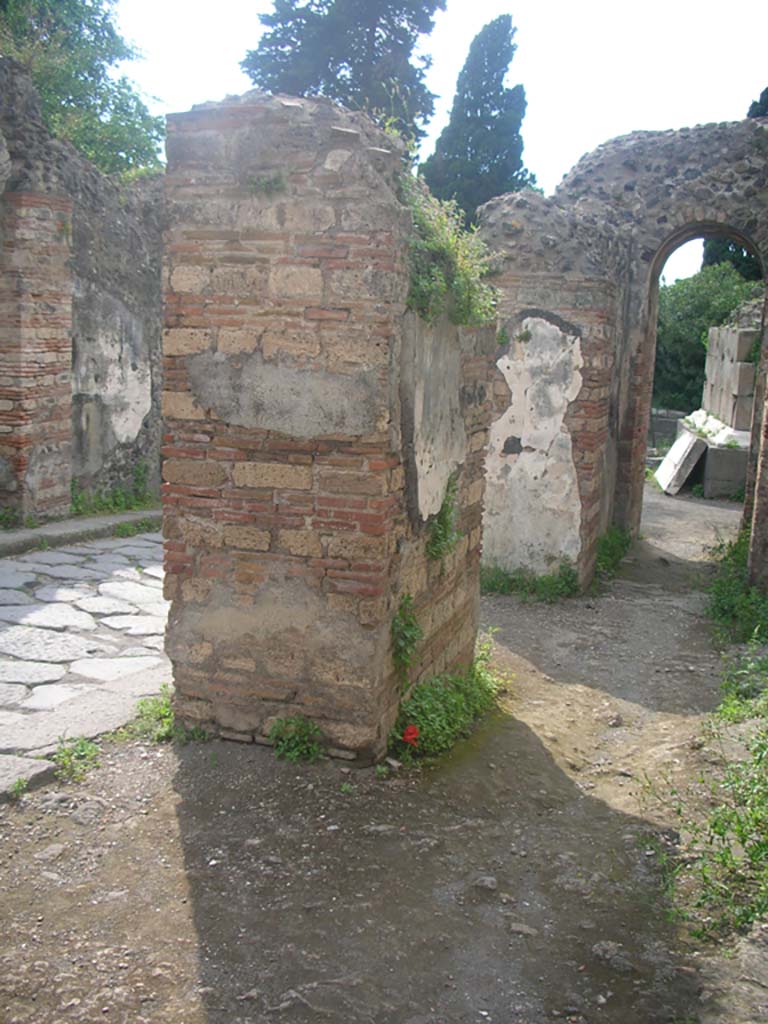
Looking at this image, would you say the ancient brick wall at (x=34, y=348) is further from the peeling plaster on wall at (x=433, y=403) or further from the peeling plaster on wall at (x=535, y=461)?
the peeling plaster on wall at (x=433, y=403)

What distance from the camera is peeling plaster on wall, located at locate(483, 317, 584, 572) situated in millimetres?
8219

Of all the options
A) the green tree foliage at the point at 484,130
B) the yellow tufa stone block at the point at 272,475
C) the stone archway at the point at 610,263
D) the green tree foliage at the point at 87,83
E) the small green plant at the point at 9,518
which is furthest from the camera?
the green tree foliage at the point at 484,130

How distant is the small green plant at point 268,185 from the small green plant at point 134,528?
234 inches

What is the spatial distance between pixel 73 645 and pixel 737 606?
195 inches

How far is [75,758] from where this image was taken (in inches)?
173

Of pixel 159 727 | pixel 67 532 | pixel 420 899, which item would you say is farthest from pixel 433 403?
pixel 67 532

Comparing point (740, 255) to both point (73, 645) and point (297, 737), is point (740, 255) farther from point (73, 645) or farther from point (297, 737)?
point (297, 737)

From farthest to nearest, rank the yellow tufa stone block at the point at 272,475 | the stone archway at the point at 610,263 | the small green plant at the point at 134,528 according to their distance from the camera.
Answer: the small green plant at the point at 134,528
the stone archway at the point at 610,263
the yellow tufa stone block at the point at 272,475

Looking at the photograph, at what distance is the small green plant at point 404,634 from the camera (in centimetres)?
443

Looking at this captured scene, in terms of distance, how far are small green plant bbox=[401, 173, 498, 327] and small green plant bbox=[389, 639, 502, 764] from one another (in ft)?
5.94

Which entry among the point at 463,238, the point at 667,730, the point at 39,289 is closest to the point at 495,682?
the point at 667,730

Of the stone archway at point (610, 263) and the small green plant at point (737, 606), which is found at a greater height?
the stone archway at point (610, 263)

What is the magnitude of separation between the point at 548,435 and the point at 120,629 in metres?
3.87

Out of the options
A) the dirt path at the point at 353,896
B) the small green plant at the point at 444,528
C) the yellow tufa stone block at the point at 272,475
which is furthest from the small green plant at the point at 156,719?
the small green plant at the point at 444,528
